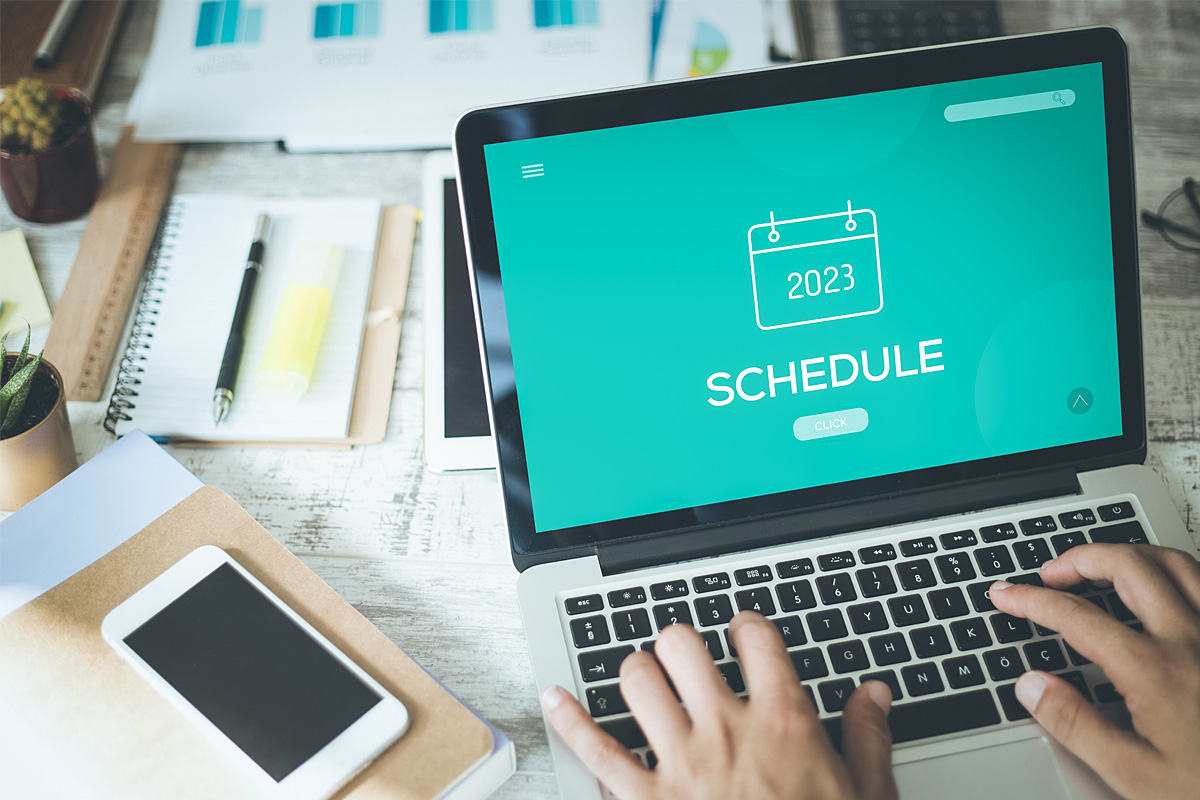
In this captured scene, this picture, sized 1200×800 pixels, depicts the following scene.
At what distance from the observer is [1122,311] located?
624 mm

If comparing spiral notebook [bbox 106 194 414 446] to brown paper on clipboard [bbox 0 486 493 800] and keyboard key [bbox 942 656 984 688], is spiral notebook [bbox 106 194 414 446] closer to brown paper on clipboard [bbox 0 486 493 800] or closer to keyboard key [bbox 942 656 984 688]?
brown paper on clipboard [bbox 0 486 493 800]

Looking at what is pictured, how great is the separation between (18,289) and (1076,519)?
933 millimetres

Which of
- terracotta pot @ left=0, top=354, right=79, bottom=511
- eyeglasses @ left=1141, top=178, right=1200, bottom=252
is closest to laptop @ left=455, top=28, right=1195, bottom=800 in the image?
eyeglasses @ left=1141, top=178, right=1200, bottom=252

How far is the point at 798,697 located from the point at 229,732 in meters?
0.34


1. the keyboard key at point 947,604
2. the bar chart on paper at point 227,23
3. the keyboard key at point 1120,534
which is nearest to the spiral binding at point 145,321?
the bar chart on paper at point 227,23

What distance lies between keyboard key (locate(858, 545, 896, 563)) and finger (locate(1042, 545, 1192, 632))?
0.10 metres

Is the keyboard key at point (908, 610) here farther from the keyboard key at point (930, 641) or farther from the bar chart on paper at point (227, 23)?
the bar chart on paper at point (227, 23)

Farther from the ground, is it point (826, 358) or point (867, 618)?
point (826, 358)

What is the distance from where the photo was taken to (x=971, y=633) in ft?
1.81

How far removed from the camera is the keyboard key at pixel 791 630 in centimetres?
55

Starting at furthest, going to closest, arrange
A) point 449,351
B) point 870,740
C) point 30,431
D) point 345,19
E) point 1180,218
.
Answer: point 345,19 < point 1180,218 < point 449,351 < point 30,431 < point 870,740

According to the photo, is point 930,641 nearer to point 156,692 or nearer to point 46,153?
point 156,692

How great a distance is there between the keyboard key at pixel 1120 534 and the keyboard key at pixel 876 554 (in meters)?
0.15

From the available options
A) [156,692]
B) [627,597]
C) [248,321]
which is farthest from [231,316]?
[627,597]
